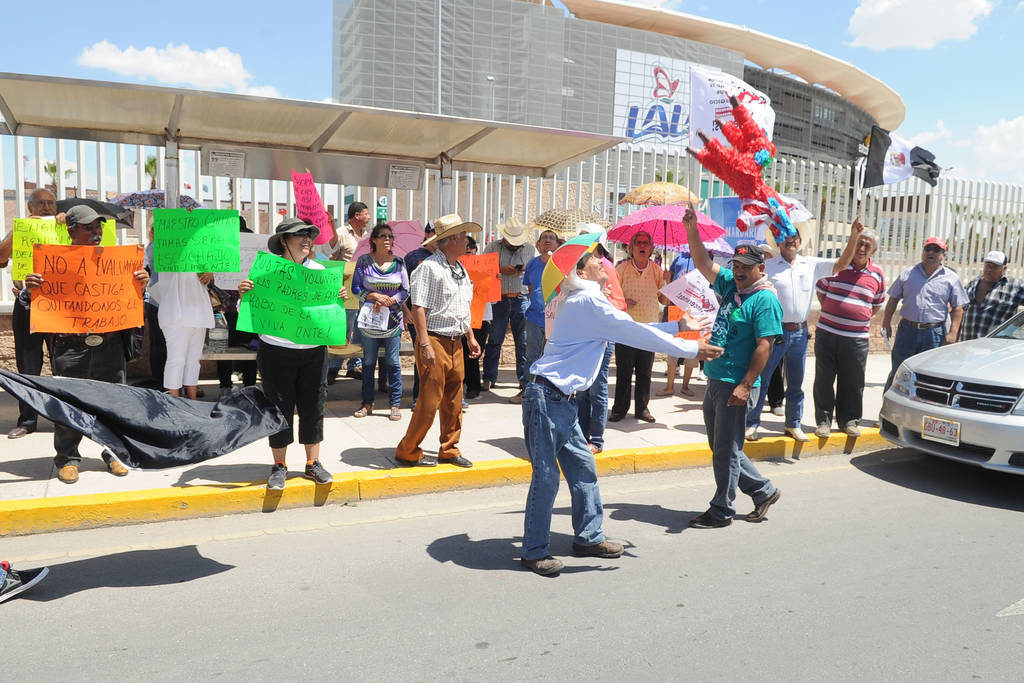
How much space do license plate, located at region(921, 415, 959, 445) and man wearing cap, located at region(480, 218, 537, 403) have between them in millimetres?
3904

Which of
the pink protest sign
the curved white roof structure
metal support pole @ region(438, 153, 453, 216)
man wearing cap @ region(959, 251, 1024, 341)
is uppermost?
the curved white roof structure

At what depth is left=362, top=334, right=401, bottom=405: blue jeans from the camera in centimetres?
766

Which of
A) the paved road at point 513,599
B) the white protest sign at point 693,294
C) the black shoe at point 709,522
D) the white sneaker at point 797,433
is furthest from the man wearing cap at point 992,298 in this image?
the white protest sign at point 693,294

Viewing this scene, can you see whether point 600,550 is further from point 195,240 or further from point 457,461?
point 195,240

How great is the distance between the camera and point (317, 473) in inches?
215

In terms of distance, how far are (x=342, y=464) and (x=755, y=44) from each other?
62280mm

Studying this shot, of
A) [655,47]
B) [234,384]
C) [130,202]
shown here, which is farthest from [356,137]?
[655,47]

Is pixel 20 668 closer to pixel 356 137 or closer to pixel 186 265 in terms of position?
pixel 186 265

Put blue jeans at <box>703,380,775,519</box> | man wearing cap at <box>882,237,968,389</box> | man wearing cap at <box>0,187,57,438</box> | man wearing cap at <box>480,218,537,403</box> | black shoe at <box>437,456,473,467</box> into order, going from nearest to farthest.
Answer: blue jeans at <box>703,380,775,519</box> → black shoe at <box>437,456,473,467</box> → man wearing cap at <box>0,187,57,438</box> → man wearing cap at <box>882,237,968,389</box> → man wearing cap at <box>480,218,537,403</box>

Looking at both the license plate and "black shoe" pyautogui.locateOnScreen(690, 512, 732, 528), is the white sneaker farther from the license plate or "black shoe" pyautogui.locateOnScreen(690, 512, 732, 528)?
"black shoe" pyautogui.locateOnScreen(690, 512, 732, 528)

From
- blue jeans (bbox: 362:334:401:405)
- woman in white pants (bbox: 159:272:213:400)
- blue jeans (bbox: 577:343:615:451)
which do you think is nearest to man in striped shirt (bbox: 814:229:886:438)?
blue jeans (bbox: 577:343:615:451)

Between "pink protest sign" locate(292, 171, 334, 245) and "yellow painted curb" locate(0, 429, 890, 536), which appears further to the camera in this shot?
"pink protest sign" locate(292, 171, 334, 245)

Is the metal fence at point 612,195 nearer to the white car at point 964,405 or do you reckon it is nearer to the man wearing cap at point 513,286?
the man wearing cap at point 513,286

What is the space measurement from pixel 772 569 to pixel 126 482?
14.2 ft
